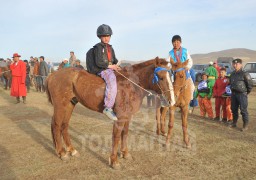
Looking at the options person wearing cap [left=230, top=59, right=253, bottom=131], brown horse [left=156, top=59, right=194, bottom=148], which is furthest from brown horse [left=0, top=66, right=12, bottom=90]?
person wearing cap [left=230, top=59, right=253, bottom=131]

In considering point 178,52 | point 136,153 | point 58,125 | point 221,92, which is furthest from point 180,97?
point 221,92

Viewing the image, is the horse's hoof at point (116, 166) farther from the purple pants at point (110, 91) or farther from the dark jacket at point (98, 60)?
the dark jacket at point (98, 60)

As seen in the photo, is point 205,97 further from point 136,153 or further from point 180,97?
point 136,153

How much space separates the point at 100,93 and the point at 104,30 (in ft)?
4.33

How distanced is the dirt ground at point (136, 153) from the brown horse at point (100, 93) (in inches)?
16.3

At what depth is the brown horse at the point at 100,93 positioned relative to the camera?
4.54m

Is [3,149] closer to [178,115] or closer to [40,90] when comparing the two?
[178,115]

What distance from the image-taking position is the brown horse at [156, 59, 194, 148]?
4.82 m

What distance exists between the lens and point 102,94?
4.68 m

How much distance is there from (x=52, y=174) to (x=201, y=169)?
8.95 ft

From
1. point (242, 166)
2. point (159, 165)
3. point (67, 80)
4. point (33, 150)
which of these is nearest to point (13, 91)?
point (33, 150)

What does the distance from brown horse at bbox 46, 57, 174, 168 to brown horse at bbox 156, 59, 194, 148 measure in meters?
0.53

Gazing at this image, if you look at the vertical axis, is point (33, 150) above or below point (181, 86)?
below

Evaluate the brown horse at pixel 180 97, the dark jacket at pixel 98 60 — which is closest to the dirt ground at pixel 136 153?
the brown horse at pixel 180 97
